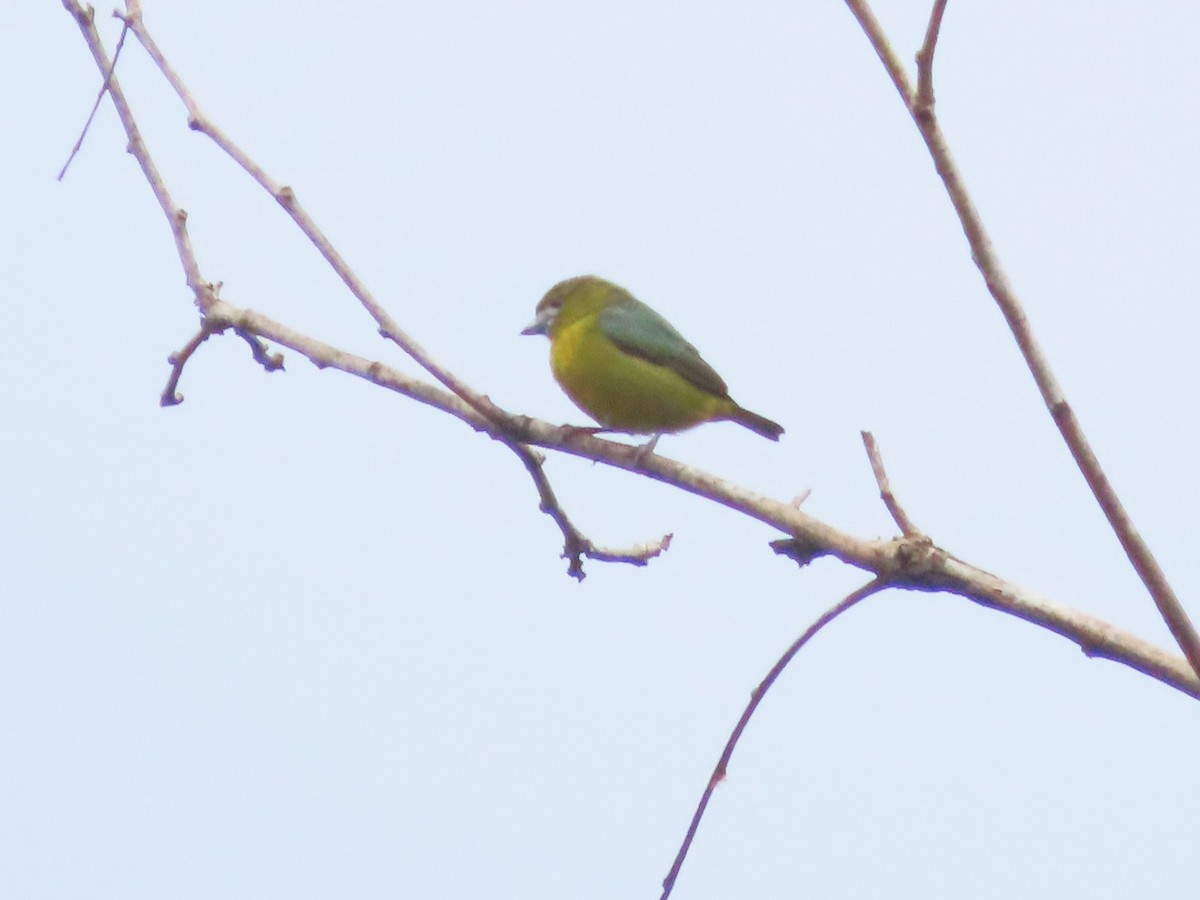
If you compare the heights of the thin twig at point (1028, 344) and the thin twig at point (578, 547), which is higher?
the thin twig at point (578, 547)

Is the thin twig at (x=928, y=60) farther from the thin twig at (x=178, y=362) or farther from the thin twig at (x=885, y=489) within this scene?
the thin twig at (x=178, y=362)

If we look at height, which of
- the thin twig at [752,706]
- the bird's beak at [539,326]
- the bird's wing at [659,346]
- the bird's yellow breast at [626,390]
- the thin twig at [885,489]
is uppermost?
the bird's beak at [539,326]

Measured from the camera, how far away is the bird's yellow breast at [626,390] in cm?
500

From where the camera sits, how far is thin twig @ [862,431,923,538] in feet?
9.61

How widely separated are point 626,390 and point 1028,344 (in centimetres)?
281

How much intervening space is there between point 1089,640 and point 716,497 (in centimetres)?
79

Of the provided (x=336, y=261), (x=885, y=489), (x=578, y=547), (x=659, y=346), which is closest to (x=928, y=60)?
(x=885, y=489)

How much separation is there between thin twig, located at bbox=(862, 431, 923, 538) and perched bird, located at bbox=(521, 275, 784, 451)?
1845 mm

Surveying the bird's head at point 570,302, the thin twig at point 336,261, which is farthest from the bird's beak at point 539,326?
the thin twig at point 336,261

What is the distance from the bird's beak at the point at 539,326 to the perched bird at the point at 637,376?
0.74 ft

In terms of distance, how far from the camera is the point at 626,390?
5000 mm

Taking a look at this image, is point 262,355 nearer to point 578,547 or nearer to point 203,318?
point 203,318

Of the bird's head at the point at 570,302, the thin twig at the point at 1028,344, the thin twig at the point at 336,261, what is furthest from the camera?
the bird's head at the point at 570,302

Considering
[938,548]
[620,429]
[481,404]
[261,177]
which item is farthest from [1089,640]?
[620,429]
